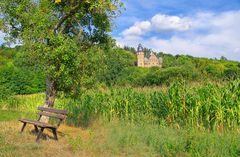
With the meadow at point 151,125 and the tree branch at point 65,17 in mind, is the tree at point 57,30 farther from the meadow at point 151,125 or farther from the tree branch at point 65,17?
the meadow at point 151,125

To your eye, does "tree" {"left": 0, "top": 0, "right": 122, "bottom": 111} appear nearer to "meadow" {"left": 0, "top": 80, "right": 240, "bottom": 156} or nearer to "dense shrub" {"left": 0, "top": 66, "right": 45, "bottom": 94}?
"meadow" {"left": 0, "top": 80, "right": 240, "bottom": 156}

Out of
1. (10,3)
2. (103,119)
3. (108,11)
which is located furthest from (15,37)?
(103,119)

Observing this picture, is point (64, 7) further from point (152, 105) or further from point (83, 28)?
point (152, 105)

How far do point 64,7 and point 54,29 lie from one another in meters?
1.02

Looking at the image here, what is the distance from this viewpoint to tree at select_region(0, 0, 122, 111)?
13.9 metres

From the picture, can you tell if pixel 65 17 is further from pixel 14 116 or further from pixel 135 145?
pixel 14 116

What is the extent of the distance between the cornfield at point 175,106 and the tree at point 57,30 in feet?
11.6

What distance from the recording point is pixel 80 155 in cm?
973

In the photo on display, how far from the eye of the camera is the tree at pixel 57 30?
546 inches

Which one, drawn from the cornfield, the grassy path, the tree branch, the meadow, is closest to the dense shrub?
the meadow

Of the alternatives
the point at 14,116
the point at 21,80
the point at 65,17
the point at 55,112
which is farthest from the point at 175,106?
the point at 21,80

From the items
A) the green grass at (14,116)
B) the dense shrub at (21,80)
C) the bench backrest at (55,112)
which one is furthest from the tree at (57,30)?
the dense shrub at (21,80)

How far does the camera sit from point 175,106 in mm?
14734

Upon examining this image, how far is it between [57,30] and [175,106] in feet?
18.6
